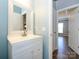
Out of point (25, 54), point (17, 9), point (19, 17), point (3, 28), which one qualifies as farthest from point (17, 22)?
point (25, 54)

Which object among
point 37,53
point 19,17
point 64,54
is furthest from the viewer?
point 64,54

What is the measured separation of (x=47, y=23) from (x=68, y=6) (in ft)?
7.22

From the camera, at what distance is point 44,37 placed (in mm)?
3170

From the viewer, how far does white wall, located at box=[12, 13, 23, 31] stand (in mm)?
2604

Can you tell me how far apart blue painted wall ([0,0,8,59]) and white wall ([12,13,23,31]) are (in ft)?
0.97

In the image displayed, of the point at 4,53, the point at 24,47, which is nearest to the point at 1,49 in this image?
the point at 4,53

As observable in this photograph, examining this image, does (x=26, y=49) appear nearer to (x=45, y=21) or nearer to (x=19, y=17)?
(x=19, y=17)

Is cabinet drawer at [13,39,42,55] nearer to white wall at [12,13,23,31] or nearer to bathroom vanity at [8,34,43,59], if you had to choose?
bathroom vanity at [8,34,43,59]

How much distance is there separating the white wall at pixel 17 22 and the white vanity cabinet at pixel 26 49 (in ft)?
1.92

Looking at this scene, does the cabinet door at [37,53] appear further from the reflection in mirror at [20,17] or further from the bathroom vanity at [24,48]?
the reflection in mirror at [20,17]

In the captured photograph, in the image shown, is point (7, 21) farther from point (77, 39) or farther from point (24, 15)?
point (77, 39)

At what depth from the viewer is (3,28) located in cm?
227

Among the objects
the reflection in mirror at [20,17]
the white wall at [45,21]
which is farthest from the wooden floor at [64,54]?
the reflection in mirror at [20,17]

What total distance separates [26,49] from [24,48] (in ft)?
0.27
